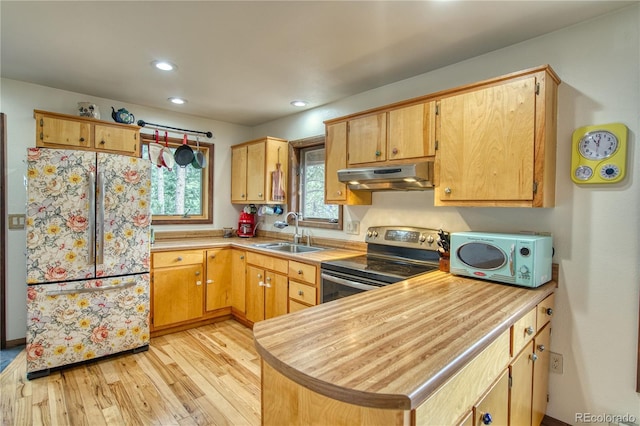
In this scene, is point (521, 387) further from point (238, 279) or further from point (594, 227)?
point (238, 279)

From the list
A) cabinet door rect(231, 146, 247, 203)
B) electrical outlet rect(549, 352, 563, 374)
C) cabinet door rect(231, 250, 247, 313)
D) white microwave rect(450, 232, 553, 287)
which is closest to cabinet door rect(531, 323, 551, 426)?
electrical outlet rect(549, 352, 563, 374)

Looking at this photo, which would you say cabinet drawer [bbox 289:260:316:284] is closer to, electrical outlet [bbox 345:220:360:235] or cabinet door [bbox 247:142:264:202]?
electrical outlet [bbox 345:220:360:235]

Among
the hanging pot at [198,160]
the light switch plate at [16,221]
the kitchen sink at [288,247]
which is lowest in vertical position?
the kitchen sink at [288,247]

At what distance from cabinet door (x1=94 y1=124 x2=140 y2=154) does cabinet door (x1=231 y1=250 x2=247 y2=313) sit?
56.8 inches

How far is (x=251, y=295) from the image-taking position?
3.28 m

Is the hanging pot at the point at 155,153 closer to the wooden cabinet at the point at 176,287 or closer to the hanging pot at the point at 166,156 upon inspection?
the hanging pot at the point at 166,156

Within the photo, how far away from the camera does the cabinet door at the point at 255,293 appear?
3128 mm

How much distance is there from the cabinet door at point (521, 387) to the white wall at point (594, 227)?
0.50 metres

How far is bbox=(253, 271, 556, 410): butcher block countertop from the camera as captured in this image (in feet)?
2.52

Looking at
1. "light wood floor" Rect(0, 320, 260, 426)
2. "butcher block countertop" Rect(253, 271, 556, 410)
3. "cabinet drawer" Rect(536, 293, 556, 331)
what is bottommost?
"light wood floor" Rect(0, 320, 260, 426)

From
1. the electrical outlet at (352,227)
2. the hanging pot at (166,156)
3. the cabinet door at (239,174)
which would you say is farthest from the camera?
the cabinet door at (239,174)

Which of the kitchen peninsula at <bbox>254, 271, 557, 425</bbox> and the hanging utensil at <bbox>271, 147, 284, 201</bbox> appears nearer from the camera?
the kitchen peninsula at <bbox>254, 271, 557, 425</bbox>

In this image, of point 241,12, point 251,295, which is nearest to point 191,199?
point 251,295

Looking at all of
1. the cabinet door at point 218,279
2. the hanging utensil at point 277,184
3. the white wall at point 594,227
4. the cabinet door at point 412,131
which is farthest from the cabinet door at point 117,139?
the white wall at point 594,227
